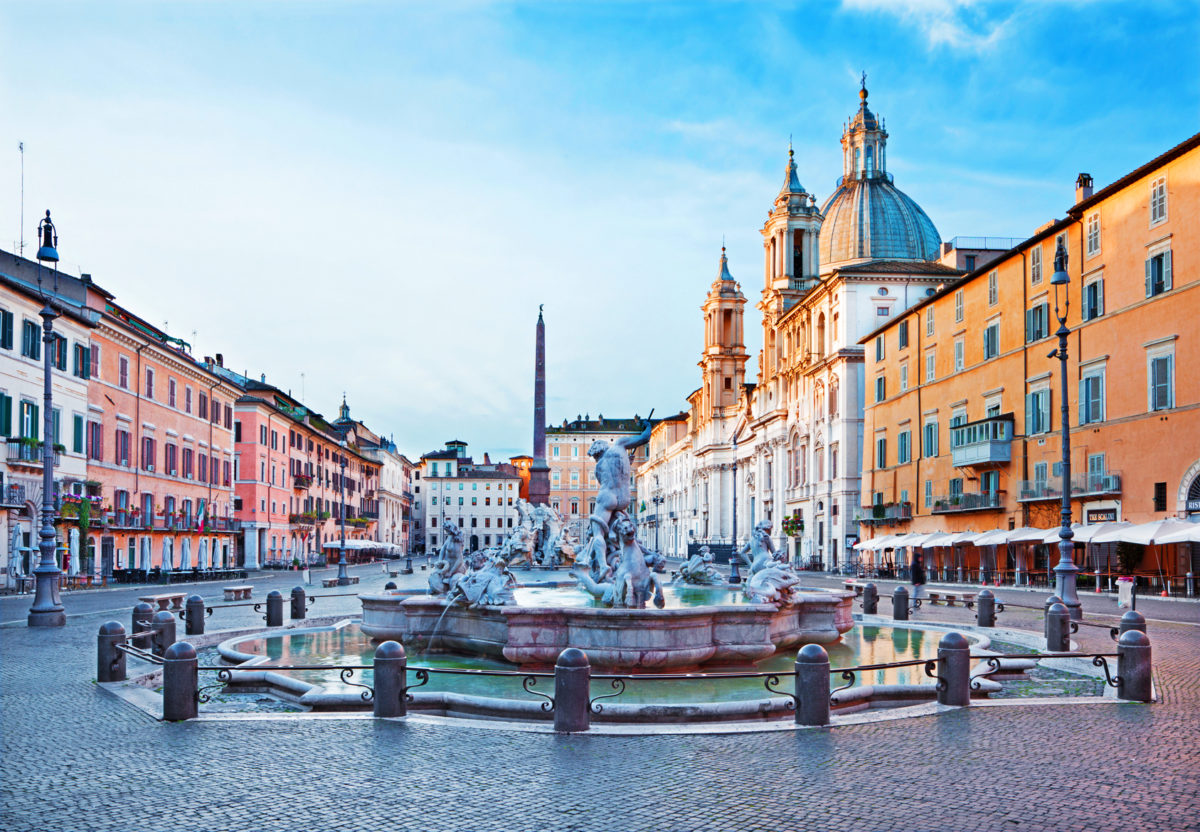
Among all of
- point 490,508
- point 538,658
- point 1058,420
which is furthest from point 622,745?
point 490,508

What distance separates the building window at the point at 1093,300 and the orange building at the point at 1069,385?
7 cm

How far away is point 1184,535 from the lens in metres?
30.5

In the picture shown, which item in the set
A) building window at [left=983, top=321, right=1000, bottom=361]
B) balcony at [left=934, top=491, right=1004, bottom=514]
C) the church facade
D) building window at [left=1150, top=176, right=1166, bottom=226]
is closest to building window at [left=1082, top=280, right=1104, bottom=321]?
building window at [left=1150, top=176, right=1166, bottom=226]

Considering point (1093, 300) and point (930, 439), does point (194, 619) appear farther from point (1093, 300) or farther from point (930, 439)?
point (930, 439)

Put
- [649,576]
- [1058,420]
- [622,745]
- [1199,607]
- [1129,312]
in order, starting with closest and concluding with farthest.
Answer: [622,745] < [649,576] < [1199,607] < [1129,312] < [1058,420]

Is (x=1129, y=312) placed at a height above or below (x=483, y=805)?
above

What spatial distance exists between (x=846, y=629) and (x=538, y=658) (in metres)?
6.35

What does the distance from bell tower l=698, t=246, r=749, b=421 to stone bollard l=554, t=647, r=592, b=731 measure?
97.0 metres

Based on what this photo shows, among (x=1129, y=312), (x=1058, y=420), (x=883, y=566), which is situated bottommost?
(x=883, y=566)

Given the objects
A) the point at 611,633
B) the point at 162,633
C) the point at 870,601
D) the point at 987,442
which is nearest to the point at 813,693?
the point at 611,633

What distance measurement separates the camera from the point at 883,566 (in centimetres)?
5209

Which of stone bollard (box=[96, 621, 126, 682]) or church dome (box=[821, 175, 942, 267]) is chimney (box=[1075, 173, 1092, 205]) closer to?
church dome (box=[821, 175, 942, 267])

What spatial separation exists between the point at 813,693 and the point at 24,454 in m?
33.7

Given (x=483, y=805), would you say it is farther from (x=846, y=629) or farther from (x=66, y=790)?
(x=846, y=629)
